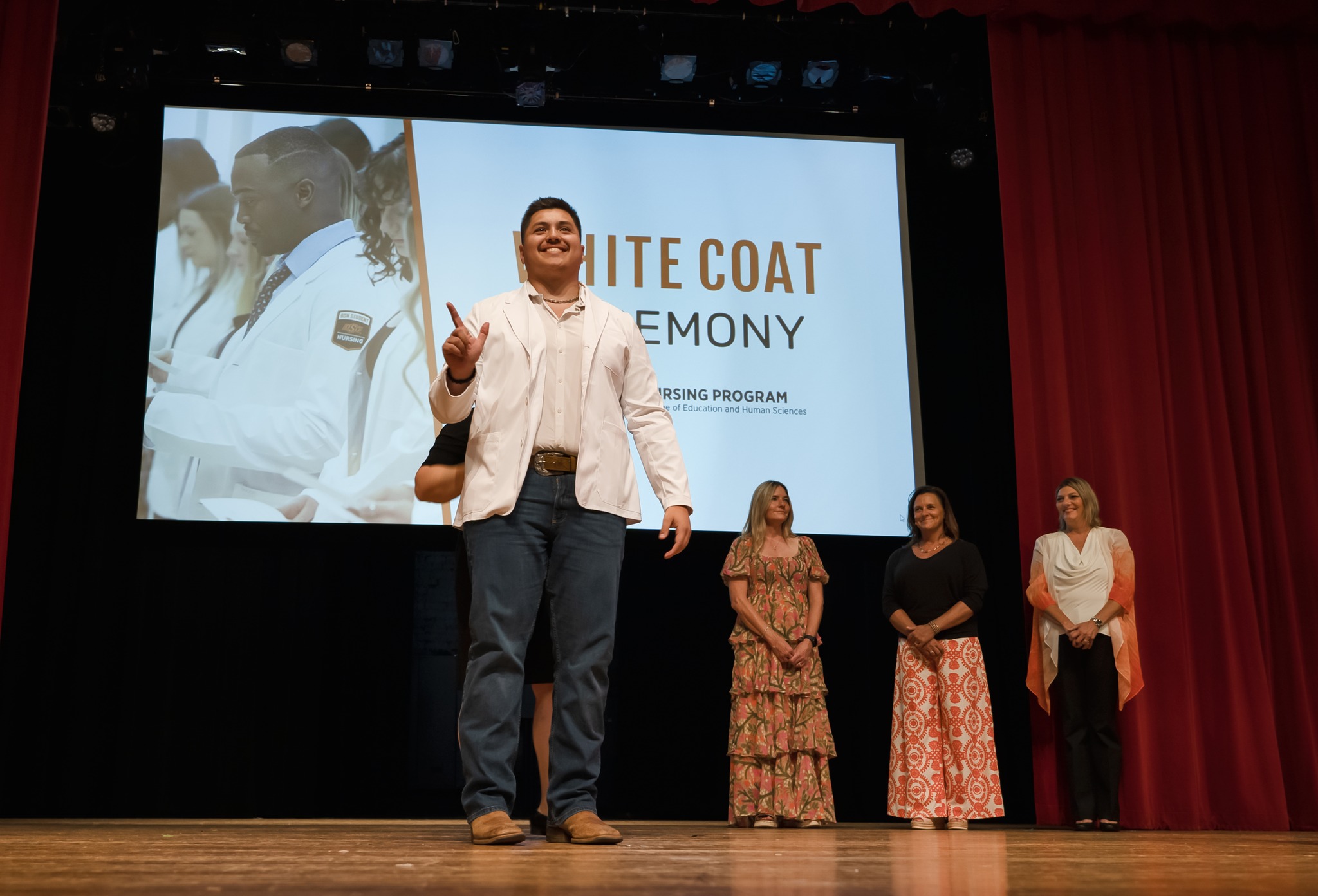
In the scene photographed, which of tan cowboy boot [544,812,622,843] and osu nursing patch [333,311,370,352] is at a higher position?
osu nursing patch [333,311,370,352]

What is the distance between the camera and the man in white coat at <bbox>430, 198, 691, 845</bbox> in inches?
81.8

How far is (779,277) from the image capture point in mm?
4398

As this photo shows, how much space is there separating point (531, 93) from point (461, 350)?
2.55 meters

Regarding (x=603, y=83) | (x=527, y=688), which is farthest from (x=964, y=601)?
(x=603, y=83)

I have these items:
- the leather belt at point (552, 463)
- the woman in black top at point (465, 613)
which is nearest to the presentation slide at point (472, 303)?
the woman in black top at point (465, 613)

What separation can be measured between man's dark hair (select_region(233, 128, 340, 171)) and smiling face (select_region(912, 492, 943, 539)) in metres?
2.57

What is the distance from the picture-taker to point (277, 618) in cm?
434

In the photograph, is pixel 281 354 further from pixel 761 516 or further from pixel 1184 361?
pixel 1184 361

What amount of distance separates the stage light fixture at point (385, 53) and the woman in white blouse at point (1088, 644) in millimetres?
3049

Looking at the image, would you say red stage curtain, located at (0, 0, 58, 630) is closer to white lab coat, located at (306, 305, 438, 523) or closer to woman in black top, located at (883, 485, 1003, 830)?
white lab coat, located at (306, 305, 438, 523)

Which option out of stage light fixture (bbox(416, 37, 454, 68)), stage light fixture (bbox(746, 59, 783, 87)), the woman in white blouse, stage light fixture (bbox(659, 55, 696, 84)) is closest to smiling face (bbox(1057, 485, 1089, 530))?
the woman in white blouse

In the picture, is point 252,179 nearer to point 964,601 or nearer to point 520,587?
point 520,587

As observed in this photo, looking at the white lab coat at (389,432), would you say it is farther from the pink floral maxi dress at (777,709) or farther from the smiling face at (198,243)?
the pink floral maxi dress at (777,709)

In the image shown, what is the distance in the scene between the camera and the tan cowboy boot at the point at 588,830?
2.04 metres
